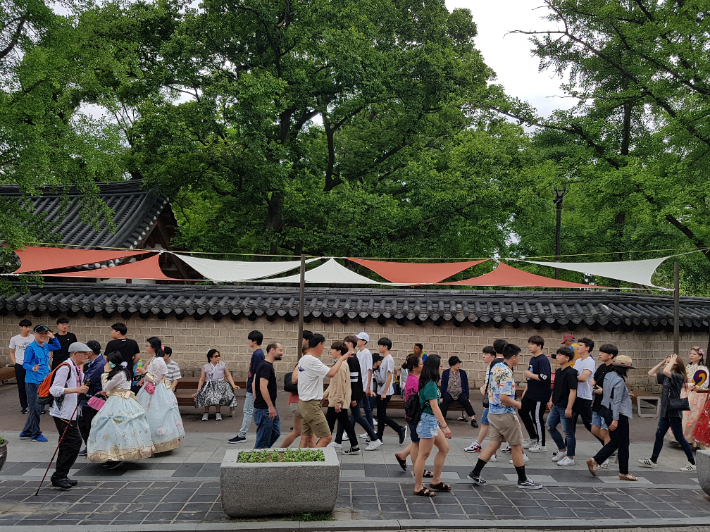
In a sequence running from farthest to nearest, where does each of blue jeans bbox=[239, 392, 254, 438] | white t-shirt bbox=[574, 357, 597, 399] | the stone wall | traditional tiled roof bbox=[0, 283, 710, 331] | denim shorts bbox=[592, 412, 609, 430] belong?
the stone wall → traditional tiled roof bbox=[0, 283, 710, 331] → blue jeans bbox=[239, 392, 254, 438] → white t-shirt bbox=[574, 357, 597, 399] → denim shorts bbox=[592, 412, 609, 430]

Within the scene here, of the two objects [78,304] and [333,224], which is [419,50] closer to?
[333,224]

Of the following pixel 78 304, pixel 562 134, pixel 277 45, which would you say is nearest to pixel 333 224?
pixel 277 45

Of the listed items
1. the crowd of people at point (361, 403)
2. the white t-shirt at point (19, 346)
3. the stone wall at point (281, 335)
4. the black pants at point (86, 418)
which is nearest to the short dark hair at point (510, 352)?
the crowd of people at point (361, 403)

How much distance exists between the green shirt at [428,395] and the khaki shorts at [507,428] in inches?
36.7

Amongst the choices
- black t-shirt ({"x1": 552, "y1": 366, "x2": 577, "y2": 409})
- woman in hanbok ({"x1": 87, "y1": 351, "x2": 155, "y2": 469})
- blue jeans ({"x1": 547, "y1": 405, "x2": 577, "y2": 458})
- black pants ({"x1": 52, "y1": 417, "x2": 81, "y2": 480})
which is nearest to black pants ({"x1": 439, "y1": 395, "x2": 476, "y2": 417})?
blue jeans ({"x1": 547, "y1": 405, "x2": 577, "y2": 458})

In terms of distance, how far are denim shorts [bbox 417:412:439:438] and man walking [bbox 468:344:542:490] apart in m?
0.88

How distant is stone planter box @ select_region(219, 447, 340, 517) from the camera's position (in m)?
5.77

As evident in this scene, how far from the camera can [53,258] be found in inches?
541

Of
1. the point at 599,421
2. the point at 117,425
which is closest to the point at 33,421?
the point at 117,425

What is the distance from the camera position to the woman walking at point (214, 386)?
409 inches

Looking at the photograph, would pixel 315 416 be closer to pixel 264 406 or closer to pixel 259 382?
pixel 264 406

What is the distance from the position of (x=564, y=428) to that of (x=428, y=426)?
2.86 m

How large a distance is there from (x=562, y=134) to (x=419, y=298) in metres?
9.25

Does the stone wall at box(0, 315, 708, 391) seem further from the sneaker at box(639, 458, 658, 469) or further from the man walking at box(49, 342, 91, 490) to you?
the man walking at box(49, 342, 91, 490)
